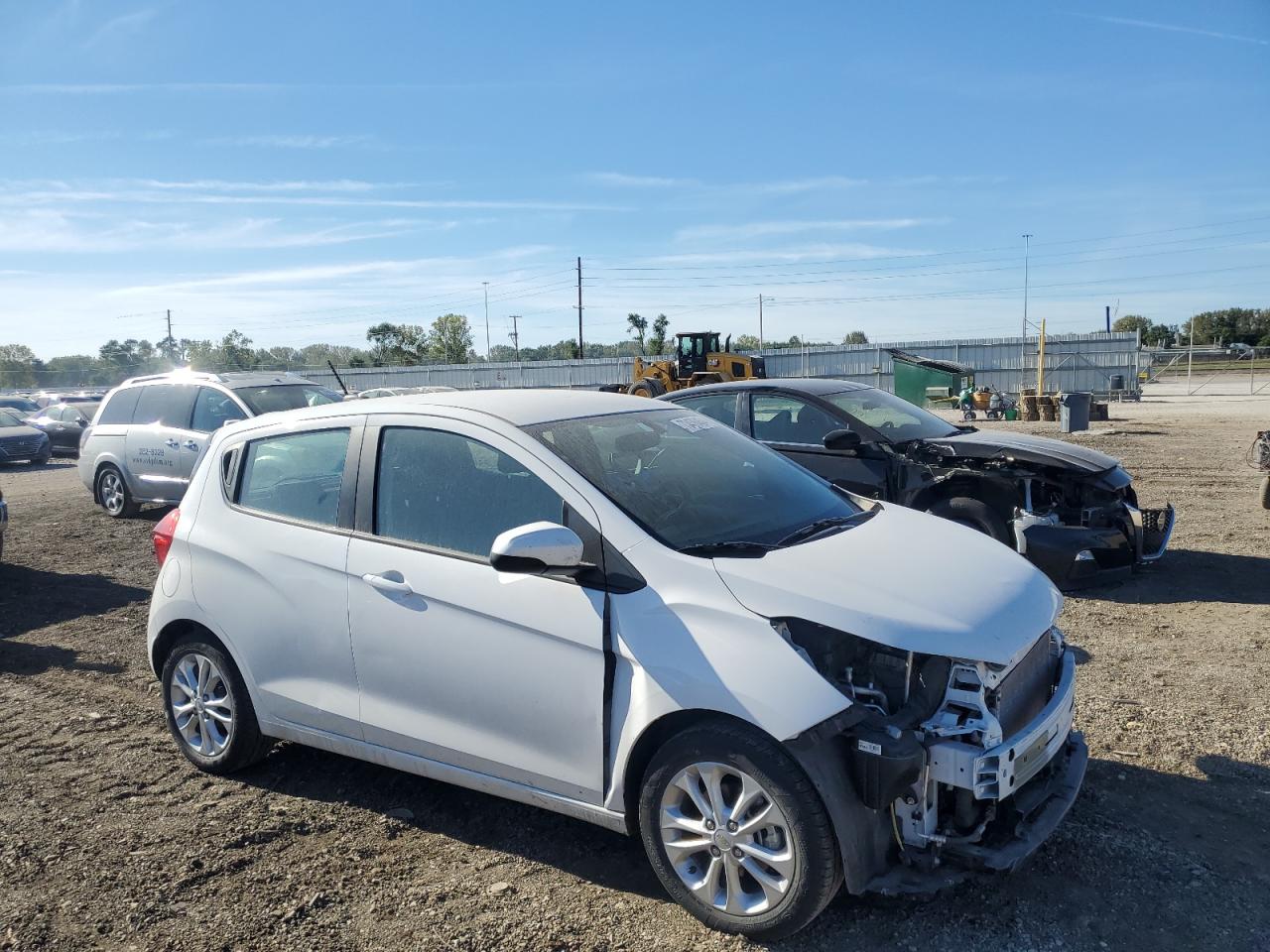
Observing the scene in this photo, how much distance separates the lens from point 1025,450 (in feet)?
24.0

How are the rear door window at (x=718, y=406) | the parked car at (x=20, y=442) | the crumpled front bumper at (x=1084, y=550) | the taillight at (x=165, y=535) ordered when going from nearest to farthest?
the taillight at (x=165, y=535) → the crumpled front bumper at (x=1084, y=550) → the rear door window at (x=718, y=406) → the parked car at (x=20, y=442)

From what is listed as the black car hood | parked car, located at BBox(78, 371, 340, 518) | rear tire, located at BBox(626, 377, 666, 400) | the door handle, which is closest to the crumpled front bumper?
the black car hood

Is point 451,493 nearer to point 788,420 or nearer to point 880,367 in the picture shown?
point 788,420

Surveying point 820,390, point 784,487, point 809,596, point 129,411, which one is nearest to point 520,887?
point 809,596

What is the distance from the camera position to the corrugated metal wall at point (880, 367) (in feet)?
138

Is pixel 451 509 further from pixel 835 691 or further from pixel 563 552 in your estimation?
pixel 835 691

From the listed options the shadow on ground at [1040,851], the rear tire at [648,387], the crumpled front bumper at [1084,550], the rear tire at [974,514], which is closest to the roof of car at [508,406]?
the shadow on ground at [1040,851]

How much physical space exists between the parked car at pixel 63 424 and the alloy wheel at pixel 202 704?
23992mm

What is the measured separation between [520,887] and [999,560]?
2.16 m

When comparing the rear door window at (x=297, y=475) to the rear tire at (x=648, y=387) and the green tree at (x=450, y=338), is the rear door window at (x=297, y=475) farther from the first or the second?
the green tree at (x=450, y=338)

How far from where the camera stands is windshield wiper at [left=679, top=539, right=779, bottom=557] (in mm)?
3271

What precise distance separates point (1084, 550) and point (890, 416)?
6.99 feet

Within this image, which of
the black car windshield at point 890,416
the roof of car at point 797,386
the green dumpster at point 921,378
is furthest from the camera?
the green dumpster at point 921,378

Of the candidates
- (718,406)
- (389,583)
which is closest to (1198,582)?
(718,406)
